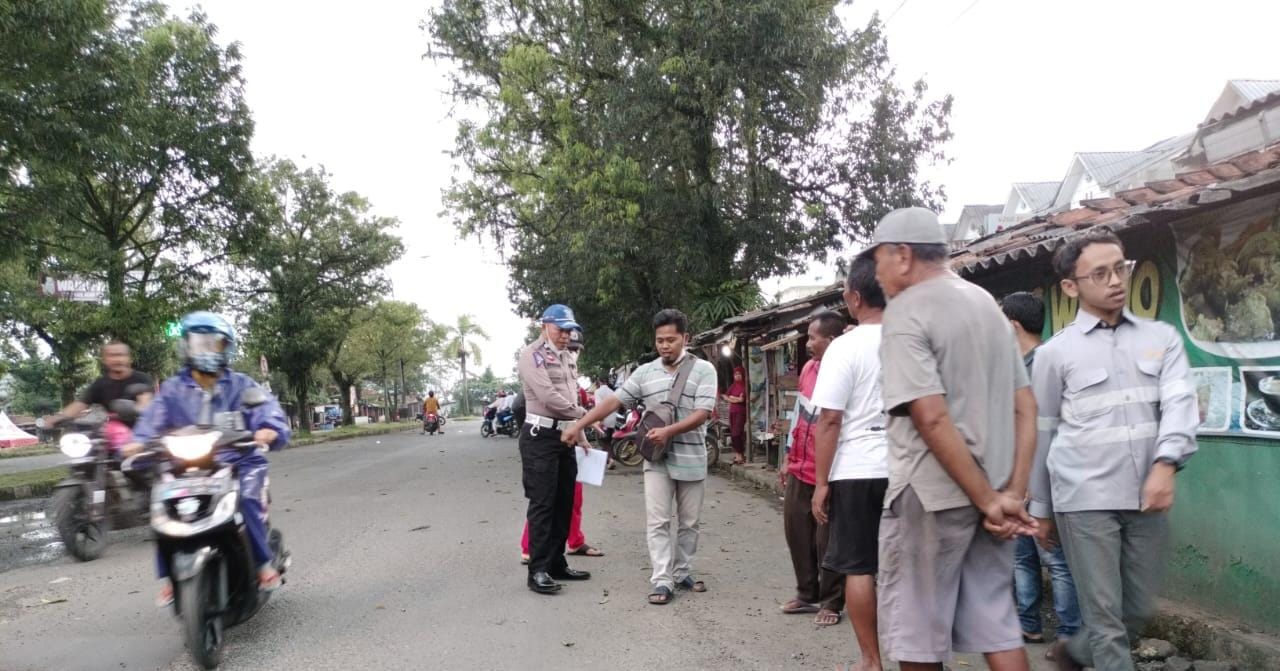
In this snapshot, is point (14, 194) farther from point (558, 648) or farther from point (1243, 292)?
point (1243, 292)

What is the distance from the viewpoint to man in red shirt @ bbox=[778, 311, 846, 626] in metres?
4.62

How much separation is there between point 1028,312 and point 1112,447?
49.1 inches

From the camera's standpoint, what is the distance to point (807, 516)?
15.7 ft

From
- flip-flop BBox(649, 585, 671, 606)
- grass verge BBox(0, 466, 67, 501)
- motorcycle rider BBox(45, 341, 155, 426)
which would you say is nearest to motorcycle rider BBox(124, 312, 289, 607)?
flip-flop BBox(649, 585, 671, 606)

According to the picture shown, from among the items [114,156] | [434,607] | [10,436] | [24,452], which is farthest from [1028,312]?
[10,436]

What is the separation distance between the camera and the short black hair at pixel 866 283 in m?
3.48

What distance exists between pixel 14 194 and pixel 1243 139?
23097mm

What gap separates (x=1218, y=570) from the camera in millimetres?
4238

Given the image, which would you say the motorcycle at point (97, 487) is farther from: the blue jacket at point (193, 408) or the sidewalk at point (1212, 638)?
the sidewalk at point (1212, 638)

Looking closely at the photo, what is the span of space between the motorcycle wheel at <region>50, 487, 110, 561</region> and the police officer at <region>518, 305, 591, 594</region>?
3270 mm

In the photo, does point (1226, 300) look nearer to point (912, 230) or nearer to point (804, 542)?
point (804, 542)

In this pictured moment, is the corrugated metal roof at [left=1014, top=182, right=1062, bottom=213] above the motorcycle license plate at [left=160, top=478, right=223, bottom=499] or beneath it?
above

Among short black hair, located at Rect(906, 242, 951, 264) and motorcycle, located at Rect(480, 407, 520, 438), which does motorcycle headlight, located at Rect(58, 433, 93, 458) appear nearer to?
short black hair, located at Rect(906, 242, 951, 264)

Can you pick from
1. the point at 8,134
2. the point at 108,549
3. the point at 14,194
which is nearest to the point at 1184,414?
the point at 108,549
